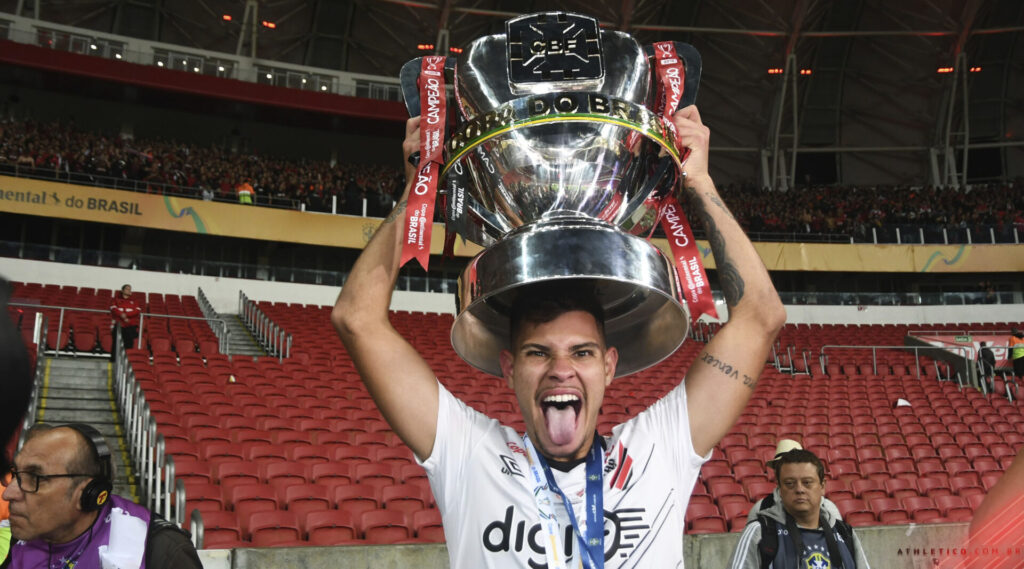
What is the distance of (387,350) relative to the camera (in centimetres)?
138

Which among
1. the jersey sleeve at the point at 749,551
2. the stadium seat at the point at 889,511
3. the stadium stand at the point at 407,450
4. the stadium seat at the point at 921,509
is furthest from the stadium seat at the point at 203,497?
the stadium seat at the point at 921,509

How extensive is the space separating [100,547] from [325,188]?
17125 millimetres

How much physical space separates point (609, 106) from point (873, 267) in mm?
20381

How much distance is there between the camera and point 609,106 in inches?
50.8

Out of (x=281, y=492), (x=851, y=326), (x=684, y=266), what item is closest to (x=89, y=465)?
(x=684, y=266)

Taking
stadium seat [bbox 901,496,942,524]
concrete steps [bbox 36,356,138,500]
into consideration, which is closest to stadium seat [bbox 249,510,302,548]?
concrete steps [bbox 36,356,138,500]

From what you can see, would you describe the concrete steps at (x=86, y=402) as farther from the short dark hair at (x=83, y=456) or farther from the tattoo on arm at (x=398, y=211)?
the tattoo on arm at (x=398, y=211)

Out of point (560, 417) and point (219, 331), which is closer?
point (560, 417)

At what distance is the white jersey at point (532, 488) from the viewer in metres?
1.29

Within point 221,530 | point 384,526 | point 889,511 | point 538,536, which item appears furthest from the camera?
point 889,511

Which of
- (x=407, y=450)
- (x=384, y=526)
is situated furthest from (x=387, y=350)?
(x=407, y=450)

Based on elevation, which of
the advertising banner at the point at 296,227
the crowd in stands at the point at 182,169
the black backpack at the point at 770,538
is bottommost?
the black backpack at the point at 770,538

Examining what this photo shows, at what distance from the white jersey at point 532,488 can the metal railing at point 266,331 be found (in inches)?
383

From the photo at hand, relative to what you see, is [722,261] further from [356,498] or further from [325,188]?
[325,188]
